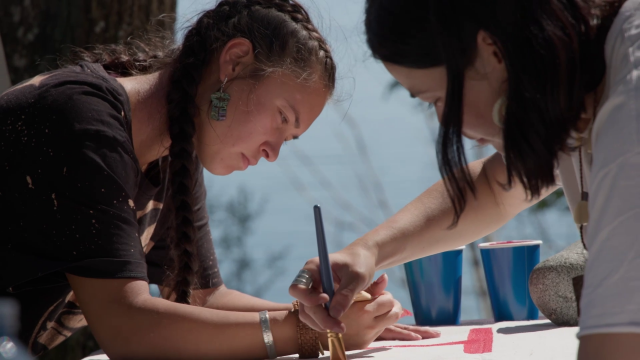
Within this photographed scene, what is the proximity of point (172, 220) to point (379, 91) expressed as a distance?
1117 millimetres

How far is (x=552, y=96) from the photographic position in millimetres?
790

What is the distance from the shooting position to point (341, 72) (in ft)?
5.67

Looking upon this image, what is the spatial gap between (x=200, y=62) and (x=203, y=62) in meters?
0.01

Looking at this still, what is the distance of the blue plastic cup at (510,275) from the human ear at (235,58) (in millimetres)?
695

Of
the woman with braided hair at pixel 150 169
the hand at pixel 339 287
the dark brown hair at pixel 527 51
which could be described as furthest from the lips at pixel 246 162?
the dark brown hair at pixel 527 51

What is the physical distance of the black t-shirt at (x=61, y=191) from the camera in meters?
1.19

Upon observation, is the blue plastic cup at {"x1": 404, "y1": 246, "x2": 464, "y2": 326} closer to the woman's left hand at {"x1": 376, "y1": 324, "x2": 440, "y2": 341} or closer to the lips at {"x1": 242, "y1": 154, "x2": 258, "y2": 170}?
the woman's left hand at {"x1": 376, "y1": 324, "x2": 440, "y2": 341}

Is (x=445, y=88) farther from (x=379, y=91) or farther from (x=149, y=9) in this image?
(x=149, y=9)

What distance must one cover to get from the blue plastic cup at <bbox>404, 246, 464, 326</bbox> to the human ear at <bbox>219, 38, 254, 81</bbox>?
1.99ft

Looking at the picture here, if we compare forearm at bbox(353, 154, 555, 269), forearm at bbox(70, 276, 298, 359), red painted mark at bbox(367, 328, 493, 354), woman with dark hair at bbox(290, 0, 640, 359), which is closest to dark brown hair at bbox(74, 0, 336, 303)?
forearm at bbox(70, 276, 298, 359)

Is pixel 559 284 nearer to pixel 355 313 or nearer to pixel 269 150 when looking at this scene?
pixel 355 313

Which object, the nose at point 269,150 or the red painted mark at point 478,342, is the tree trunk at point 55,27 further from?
the red painted mark at point 478,342

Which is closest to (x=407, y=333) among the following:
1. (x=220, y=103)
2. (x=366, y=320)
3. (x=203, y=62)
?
(x=366, y=320)

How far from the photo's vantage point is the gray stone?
1.36m
